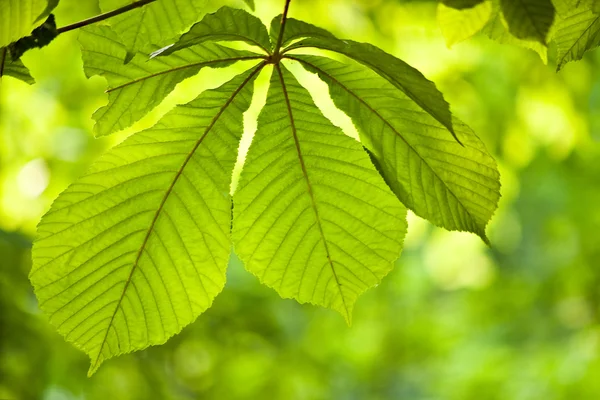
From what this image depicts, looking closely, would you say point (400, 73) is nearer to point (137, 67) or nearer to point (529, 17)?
point (529, 17)

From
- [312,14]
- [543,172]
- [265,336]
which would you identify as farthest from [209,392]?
[543,172]

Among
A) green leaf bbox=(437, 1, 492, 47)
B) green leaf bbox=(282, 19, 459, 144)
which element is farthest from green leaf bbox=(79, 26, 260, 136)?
green leaf bbox=(437, 1, 492, 47)

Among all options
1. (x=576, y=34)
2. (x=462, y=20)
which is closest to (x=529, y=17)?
(x=462, y=20)

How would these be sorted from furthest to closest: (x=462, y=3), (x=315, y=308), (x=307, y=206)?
1. (x=315, y=308)
2. (x=307, y=206)
3. (x=462, y=3)

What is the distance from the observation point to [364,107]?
2.09 feet

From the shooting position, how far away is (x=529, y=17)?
18.5 inches

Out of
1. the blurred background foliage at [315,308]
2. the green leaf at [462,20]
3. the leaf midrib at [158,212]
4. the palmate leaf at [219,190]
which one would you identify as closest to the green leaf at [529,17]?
the green leaf at [462,20]

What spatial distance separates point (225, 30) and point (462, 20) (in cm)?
22

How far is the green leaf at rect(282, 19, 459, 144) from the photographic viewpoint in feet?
1.64

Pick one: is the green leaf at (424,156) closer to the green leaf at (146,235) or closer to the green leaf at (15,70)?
the green leaf at (146,235)

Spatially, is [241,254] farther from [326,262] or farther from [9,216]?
[9,216]

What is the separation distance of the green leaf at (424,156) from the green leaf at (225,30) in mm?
53

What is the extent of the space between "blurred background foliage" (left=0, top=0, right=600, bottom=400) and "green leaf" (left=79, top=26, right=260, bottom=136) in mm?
1867

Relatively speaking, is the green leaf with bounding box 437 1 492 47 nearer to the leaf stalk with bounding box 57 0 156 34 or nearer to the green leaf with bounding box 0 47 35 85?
the leaf stalk with bounding box 57 0 156 34
